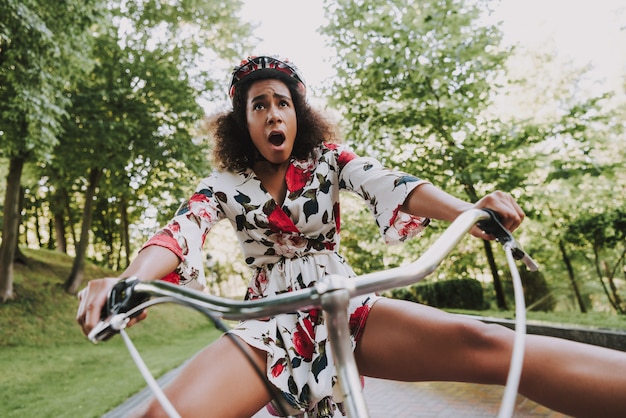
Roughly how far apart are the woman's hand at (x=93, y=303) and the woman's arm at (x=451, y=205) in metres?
0.99

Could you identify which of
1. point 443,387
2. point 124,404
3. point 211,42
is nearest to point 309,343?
point 443,387

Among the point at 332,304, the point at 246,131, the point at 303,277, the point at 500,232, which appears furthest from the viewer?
the point at 246,131

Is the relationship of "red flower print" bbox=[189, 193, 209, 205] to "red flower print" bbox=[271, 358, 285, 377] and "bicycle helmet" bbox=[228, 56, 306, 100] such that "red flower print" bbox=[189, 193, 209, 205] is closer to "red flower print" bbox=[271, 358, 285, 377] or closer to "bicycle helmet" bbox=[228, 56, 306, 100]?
"bicycle helmet" bbox=[228, 56, 306, 100]

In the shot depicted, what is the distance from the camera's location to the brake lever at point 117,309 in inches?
43.7

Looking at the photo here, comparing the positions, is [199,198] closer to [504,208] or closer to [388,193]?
[388,193]

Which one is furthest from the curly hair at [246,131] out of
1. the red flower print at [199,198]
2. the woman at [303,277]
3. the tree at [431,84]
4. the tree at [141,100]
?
the tree at [141,100]

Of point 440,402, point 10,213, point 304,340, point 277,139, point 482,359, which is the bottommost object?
point 440,402

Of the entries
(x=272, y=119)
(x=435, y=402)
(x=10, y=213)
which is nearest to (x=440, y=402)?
(x=435, y=402)

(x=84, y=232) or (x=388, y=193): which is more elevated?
(x=84, y=232)

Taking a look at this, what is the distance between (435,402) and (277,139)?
4.99m

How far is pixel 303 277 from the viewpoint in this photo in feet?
5.76

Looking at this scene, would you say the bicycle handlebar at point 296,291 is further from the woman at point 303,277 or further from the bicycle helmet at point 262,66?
the bicycle helmet at point 262,66

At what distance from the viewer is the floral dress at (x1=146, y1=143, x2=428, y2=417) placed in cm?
158

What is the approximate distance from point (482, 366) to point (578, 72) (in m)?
17.7
